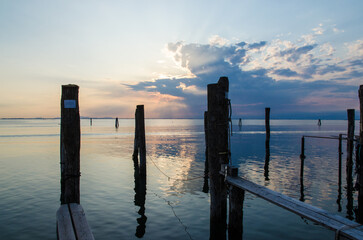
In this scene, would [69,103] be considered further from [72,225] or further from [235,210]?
[235,210]

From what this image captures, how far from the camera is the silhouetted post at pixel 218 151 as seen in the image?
596cm

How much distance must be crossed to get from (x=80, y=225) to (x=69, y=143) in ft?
6.75

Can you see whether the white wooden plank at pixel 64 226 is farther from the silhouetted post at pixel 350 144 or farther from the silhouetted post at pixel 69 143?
the silhouetted post at pixel 350 144

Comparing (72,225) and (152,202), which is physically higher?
(72,225)

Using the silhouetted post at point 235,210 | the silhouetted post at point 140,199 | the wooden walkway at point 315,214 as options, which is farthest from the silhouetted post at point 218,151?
the silhouetted post at point 140,199

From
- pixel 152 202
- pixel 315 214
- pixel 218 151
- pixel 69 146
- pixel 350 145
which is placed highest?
pixel 69 146

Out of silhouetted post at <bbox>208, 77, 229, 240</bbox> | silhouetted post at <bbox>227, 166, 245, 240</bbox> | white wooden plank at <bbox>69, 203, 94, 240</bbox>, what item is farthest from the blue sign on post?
silhouetted post at <bbox>227, 166, 245, 240</bbox>

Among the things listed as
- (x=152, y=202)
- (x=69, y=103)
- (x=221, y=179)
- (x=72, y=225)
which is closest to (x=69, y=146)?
(x=69, y=103)

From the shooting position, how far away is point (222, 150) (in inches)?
239

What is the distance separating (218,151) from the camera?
6.07 metres

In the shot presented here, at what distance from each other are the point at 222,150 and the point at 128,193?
5.53 meters

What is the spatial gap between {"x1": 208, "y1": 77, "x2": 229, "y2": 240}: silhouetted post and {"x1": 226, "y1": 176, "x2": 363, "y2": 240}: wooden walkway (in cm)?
57

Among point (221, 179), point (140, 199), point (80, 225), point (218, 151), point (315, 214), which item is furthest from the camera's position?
point (140, 199)

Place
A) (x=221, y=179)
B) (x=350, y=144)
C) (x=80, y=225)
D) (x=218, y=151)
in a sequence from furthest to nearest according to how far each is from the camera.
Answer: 1. (x=350, y=144)
2. (x=218, y=151)
3. (x=221, y=179)
4. (x=80, y=225)
